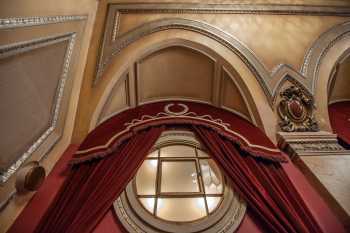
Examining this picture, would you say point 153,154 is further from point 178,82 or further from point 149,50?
point 149,50

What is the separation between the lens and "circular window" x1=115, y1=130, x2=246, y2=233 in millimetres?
1875

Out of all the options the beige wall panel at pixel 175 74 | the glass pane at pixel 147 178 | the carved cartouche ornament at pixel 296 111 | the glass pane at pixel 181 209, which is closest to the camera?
the glass pane at pixel 181 209

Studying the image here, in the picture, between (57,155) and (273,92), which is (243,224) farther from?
(57,155)

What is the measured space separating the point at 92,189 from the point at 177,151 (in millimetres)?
939

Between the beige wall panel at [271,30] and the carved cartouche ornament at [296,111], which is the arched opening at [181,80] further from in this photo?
the beige wall panel at [271,30]

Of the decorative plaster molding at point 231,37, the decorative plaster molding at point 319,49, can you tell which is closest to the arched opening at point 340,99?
the decorative plaster molding at point 319,49

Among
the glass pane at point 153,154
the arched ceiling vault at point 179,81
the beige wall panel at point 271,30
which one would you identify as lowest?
the glass pane at point 153,154

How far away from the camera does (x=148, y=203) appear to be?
209 cm

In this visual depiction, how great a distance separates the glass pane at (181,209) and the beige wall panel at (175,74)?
4.77ft

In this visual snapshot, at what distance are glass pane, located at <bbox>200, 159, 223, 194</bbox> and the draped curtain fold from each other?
15 centimetres

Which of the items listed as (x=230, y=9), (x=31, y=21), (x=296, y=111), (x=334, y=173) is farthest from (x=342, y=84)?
(x=31, y=21)

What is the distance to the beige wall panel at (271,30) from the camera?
119 inches

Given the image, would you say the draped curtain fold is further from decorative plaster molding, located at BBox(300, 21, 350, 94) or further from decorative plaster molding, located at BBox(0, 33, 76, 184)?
decorative plaster molding, located at BBox(300, 21, 350, 94)

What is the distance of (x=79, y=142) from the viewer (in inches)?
98.7
